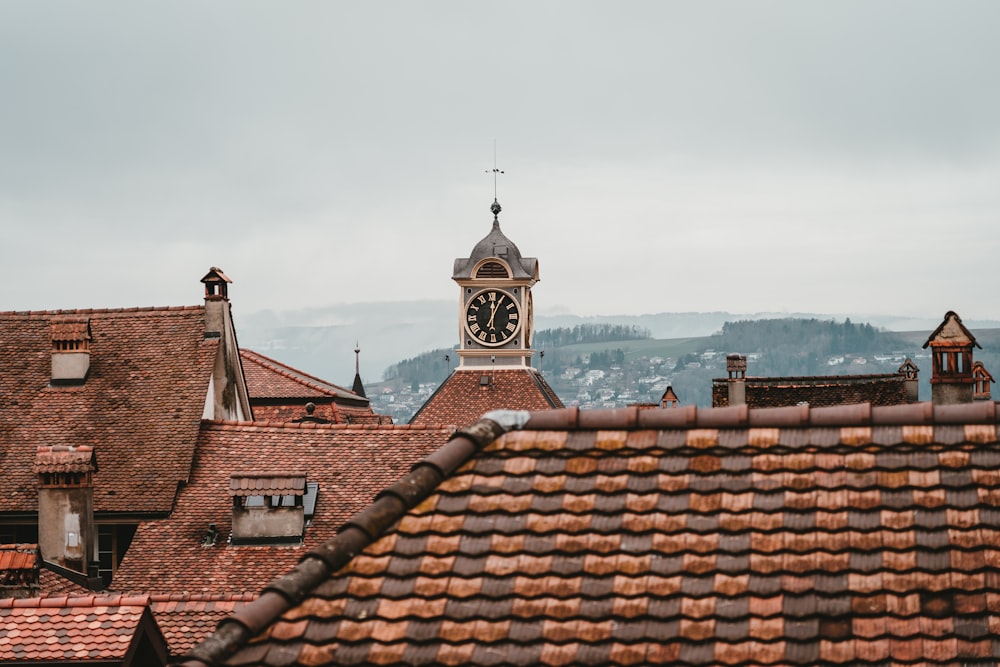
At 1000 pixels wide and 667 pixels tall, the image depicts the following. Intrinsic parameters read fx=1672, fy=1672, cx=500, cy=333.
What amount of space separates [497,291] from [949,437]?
83.3m

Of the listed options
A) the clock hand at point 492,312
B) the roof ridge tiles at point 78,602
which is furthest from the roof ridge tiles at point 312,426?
the clock hand at point 492,312

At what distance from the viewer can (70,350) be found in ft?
137

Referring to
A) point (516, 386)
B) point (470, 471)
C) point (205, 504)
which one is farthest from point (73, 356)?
point (516, 386)

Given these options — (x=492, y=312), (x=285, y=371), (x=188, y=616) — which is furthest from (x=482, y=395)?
(x=188, y=616)

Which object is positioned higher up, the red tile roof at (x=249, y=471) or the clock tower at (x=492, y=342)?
the clock tower at (x=492, y=342)

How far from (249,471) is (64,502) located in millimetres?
4503

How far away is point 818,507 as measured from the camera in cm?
1061

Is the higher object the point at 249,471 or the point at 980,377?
the point at 980,377

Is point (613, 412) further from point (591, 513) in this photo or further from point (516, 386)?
point (516, 386)

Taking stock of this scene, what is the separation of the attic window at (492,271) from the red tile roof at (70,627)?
7460 cm

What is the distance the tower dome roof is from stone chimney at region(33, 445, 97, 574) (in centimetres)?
5974

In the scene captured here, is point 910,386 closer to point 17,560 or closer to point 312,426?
point 312,426

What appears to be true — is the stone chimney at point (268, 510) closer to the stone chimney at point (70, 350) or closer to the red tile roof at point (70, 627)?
the stone chimney at point (70, 350)

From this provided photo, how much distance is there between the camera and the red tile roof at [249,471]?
33.9m
